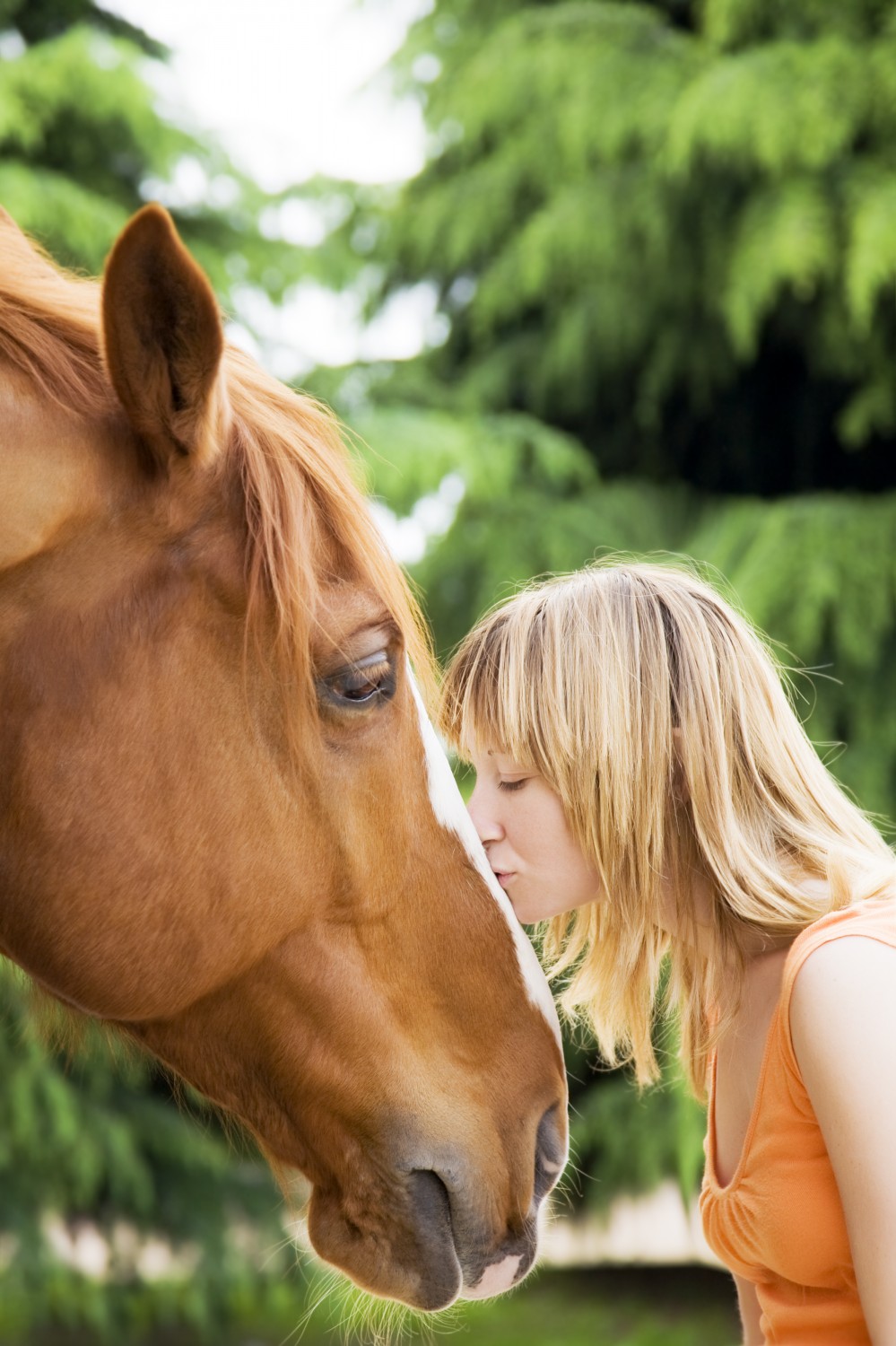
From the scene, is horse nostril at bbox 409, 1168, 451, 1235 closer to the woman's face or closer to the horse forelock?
the woman's face

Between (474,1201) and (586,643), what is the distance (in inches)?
23.2

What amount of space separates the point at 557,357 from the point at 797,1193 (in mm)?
3551

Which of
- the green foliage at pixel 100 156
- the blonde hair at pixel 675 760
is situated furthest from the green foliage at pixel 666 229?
the blonde hair at pixel 675 760

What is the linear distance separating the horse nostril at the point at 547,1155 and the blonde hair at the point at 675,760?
0.74ft

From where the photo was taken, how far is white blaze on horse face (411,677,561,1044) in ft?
4.12

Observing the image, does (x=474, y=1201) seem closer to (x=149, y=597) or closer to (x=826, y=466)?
(x=149, y=597)

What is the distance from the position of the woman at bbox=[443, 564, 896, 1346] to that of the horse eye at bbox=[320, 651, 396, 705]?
226 millimetres

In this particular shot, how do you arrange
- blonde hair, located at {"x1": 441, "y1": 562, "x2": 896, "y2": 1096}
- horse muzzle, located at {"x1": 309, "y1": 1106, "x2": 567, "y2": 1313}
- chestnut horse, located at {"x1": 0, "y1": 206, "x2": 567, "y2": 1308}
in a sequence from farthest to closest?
1. blonde hair, located at {"x1": 441, "y1": 562, "x2": 896, "y2": 1096}
2. horse muzzle, located at {"x1": 309, "y1": 1106, "x2": 567, "y2": 1313}
3. chestnut horse, located at {"x1": 0, "y1": 206, "x2": 567, "y2": 1308}

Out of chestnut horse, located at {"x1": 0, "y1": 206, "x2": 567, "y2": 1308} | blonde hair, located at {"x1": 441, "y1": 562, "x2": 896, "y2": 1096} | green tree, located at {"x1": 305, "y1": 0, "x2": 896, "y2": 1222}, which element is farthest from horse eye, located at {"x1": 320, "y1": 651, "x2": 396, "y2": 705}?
green tree, located at {"x1": 305, "y1": 0, "x2": 896, "y2": 1222}

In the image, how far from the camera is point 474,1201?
1220mm

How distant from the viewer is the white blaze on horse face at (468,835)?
49.5 inches

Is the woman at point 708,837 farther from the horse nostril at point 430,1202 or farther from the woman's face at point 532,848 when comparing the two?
the horse nostril at point 430,1202

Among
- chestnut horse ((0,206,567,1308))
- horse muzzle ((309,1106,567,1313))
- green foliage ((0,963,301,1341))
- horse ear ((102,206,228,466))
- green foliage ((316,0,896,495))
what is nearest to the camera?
horse ear ((102,206,228,466))

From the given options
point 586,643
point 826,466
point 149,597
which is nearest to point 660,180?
point 826,466
